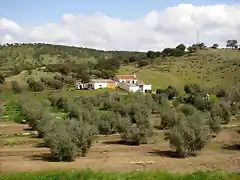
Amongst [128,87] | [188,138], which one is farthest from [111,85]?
[188,138]

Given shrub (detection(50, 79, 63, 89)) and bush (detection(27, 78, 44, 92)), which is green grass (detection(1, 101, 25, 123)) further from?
shrub (detection(50, 79, 63, 89))

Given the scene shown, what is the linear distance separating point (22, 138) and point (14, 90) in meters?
59.0

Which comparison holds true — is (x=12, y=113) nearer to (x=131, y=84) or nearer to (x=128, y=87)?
(x=128, y=87)

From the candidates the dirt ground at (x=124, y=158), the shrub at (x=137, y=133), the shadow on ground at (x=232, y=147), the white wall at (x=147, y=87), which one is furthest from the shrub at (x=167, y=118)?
the white wall at (x=147, y=87)

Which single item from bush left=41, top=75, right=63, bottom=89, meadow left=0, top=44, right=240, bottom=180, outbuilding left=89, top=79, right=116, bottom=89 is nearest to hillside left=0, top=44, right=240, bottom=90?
meadow left=0, top=44, right=240, bottom=180

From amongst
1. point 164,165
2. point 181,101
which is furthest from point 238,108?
point 164,165

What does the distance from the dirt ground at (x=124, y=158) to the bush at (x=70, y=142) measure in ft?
2.32

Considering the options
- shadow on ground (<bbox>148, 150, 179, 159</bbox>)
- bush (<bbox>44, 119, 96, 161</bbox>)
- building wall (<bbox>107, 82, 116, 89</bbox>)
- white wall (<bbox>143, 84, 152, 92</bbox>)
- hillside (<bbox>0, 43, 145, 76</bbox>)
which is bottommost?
white wall (<bbox>143, 84, 152, 92</bbox>)

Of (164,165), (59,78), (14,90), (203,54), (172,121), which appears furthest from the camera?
(203,54)

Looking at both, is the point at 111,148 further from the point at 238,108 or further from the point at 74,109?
the point at 238,108

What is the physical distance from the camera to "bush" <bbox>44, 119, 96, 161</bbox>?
97.6 feet

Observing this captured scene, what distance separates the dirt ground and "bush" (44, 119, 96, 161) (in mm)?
706

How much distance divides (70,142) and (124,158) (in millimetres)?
4350

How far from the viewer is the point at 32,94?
9431cm
